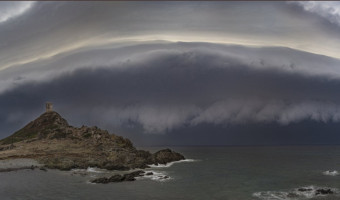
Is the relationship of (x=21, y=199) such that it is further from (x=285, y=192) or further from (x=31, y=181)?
(x=285, y=192)

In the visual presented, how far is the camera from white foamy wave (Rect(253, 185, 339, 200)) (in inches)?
2958

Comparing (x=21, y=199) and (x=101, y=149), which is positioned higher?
(x=101, y=149)

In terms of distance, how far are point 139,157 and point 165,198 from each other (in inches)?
3313

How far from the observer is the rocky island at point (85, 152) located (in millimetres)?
134500

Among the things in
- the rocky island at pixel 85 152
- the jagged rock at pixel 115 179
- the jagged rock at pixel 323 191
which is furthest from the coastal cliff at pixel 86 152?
the jagged rock at pixel 323 191

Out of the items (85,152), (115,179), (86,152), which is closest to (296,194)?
(115,179)

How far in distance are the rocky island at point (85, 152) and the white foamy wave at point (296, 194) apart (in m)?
61.7

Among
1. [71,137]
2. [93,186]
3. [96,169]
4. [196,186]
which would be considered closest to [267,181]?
[196,186]

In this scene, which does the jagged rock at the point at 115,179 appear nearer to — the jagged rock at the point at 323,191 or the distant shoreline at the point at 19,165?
the distant shoreline at the point at 19,165

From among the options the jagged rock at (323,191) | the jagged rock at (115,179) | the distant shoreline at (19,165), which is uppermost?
the distant shoreline at (19,165)

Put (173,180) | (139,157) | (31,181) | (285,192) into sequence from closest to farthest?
(285,192) → (31,181) → (173,180) → (139,157)

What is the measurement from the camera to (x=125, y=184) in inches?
3575

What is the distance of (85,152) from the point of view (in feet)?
518

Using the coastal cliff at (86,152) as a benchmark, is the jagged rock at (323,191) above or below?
below
